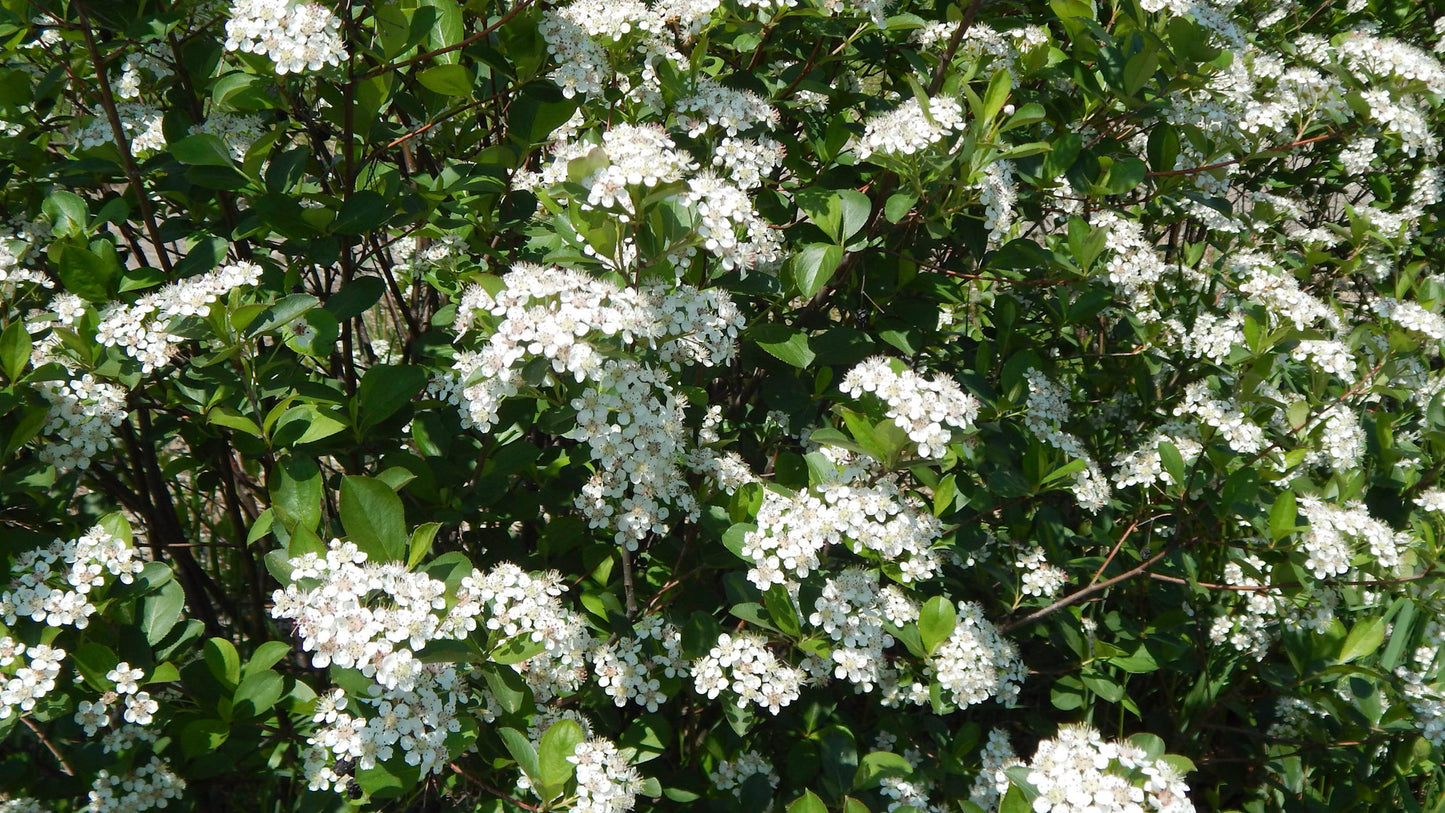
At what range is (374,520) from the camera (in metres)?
1.53

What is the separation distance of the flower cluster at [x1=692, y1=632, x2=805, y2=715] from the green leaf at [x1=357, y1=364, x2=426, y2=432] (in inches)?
27.1

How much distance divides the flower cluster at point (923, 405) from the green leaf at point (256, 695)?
3.47 feet

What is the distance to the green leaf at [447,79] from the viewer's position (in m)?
1.70

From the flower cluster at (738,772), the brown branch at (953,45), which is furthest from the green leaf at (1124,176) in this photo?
the flower cluster at (738,772)

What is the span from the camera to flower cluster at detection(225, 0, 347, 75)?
1.52 metres

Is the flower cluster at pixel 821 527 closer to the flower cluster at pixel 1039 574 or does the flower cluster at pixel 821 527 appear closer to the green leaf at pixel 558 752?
the green leaf at pixel 558 752

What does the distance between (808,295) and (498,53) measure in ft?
2.32

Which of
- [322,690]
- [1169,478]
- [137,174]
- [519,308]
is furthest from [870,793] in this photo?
[137,174]

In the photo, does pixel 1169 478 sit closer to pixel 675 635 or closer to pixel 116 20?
pixel 675 635

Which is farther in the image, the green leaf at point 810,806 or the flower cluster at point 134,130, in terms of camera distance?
the flower cluster at point 134,130

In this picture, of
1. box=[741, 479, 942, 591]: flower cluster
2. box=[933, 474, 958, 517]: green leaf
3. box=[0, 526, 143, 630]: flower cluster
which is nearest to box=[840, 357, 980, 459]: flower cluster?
box=[741, 479, 942, 591]: flower cluster

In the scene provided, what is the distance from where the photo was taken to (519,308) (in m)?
1.45

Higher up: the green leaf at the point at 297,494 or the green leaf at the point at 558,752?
the green leaf at the point at 297,494

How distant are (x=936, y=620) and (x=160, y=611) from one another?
1.34 m
